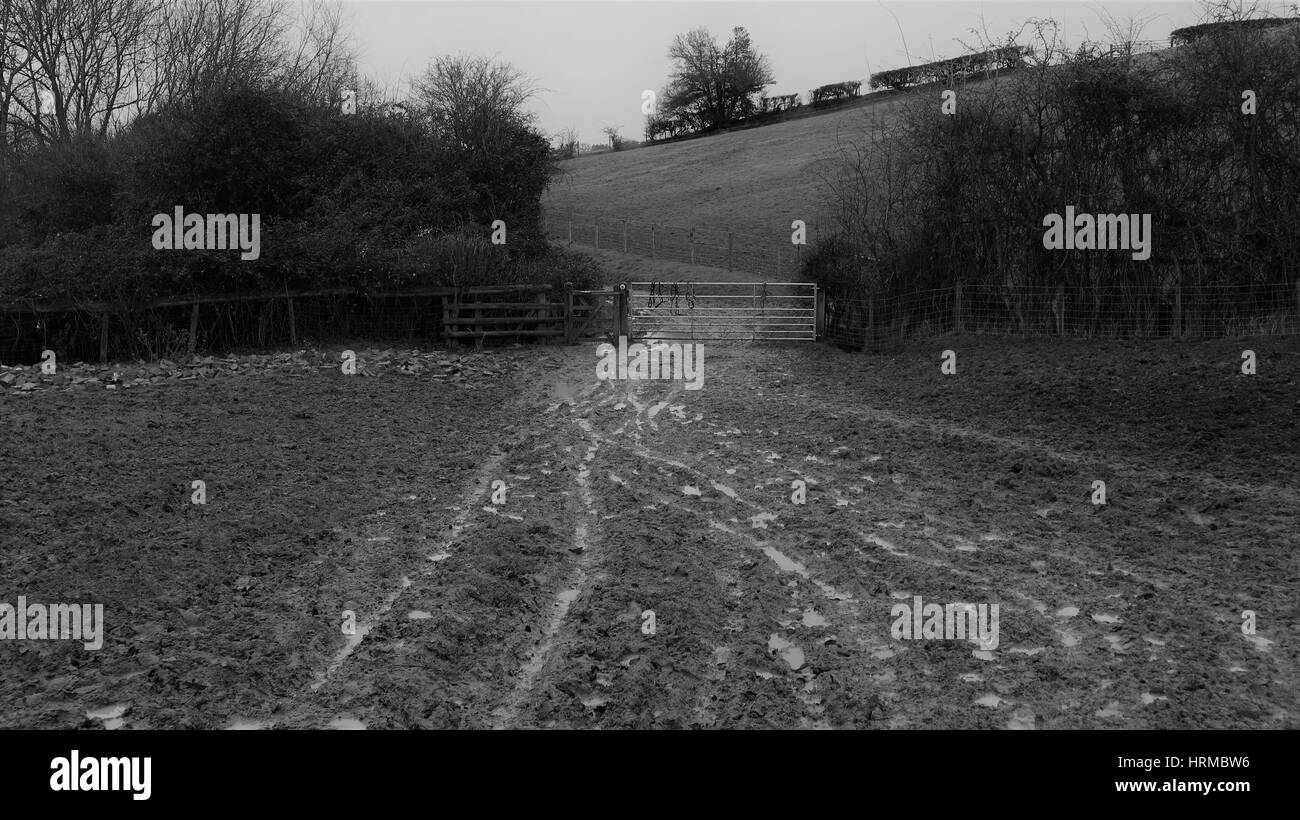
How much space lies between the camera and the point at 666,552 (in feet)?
24.3

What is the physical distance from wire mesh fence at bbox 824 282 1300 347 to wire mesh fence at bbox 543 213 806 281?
11.6 metres

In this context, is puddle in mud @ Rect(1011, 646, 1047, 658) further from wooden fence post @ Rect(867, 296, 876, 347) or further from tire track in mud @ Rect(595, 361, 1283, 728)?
wooden fence post @ Rect(867, 296, 876, 347)

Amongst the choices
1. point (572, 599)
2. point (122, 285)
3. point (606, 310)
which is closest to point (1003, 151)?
point (606, 310)

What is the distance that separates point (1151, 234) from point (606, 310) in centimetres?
1105

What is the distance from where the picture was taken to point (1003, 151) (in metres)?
18.0

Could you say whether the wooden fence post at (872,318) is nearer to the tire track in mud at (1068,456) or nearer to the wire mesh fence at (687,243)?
the tire track in mud at (1068,456)

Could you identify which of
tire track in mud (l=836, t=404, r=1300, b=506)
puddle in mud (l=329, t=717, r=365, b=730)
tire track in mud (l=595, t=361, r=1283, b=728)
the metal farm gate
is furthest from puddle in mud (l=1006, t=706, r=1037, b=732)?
the metal farm gate

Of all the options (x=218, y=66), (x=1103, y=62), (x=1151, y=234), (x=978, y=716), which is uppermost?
(x=218, y=66)

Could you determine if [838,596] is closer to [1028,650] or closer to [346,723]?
[1028,650]

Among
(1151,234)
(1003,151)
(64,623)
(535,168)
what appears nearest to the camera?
(64,623)

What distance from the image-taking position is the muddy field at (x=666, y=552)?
5.04m

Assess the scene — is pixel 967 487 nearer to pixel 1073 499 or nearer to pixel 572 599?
pixel 1073 499

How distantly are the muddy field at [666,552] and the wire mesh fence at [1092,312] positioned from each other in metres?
2.19

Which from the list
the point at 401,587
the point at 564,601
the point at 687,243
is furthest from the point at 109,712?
the point at 687,243
